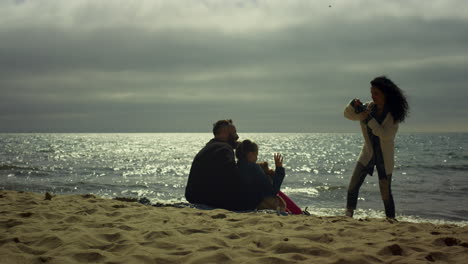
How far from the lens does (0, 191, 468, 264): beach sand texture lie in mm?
3553

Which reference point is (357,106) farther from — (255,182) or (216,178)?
(216,178)

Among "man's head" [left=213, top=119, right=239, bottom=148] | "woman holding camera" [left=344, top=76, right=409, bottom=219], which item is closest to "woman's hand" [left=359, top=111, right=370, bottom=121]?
"woman holding camera" [left=344, top=76, right=409, bottom=219]

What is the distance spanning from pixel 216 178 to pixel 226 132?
89 cm

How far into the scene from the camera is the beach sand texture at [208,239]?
11.7 ft

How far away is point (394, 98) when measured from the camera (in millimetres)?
6051

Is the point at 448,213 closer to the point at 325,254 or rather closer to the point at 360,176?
the point at 360,176

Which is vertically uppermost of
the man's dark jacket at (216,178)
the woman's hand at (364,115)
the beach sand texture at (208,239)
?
the woman's hand at (364,115)

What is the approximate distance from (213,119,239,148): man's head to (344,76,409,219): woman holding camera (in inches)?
79.1

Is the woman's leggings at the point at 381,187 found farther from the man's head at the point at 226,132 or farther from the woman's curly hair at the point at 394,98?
the man's head at the point at 226,132

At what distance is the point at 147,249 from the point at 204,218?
174cm

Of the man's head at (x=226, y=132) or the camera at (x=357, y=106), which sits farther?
the man's head at (x=226, y=132)

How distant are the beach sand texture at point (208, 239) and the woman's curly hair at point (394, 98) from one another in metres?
1.70

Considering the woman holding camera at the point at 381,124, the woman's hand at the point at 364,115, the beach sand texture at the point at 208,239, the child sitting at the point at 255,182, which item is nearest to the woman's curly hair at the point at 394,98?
the woman holding camera at the point at 381,124

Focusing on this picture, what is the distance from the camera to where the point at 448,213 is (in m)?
10.2
